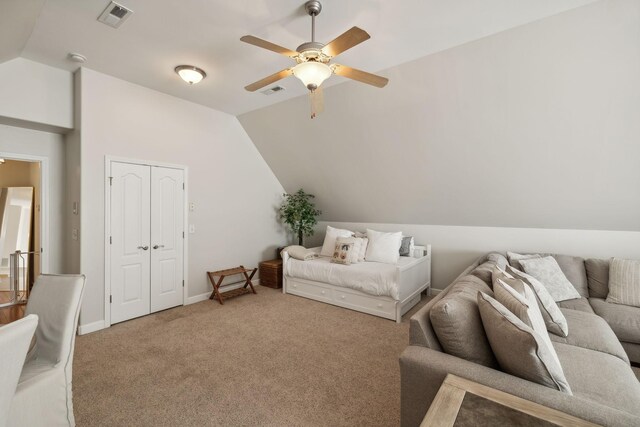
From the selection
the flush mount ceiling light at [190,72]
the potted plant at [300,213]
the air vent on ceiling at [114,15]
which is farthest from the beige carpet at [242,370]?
the air vent on ceiling at [114,15]

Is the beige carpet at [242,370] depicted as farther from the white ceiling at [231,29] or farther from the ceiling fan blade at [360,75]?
the white ceiling at [231,29]

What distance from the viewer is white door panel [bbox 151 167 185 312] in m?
3.80

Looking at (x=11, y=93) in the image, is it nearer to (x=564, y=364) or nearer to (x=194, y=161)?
(x=194, y=161)

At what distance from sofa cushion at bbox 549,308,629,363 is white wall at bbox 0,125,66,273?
5.05 metres

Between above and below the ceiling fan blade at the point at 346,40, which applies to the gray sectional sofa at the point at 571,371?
below

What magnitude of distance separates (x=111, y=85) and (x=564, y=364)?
4.80m

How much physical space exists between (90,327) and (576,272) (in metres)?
5.38

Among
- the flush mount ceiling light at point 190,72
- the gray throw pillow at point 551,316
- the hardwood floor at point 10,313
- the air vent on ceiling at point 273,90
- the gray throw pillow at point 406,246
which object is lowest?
the hardwood floor at point 10,313

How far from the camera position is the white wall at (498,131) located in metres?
2.37

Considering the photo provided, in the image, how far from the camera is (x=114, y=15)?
2.28m

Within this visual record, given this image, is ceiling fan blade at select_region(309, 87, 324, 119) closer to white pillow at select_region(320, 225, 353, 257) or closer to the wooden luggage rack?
white pillow at select_region(320, 225, 353, 257)

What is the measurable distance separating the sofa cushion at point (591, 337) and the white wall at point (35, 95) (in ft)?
16.6

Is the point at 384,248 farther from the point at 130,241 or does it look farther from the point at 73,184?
the point at 73,184

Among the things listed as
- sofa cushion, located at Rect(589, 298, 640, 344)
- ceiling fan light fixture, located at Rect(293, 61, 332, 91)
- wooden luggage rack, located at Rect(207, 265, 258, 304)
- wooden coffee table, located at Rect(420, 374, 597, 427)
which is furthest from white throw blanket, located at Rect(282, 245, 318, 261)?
wooden coffee table, located at Rect(420, 374, 597, 427)
